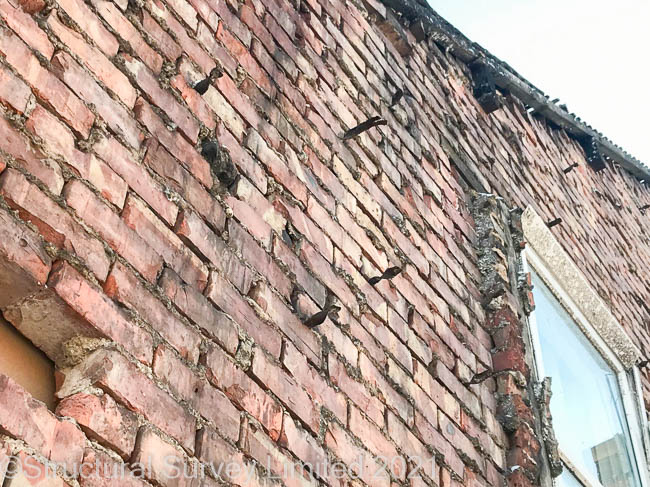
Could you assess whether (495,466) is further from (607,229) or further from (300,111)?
(607,229)

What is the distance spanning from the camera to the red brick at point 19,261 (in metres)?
1.36

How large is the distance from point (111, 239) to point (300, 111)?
1.07m

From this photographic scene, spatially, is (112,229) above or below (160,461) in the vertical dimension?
above

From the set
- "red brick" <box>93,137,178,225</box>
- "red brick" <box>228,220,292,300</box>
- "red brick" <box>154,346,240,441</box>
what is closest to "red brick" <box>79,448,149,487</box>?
"red brick" <box>154,346,240,441</box>

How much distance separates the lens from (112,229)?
5.21 ft

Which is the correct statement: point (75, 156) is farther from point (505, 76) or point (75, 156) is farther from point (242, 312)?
point (505, 76)

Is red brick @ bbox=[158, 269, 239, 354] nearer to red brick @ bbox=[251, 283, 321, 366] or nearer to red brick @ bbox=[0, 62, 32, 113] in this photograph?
red brick @ bbox=[251, 283, 321, 366]

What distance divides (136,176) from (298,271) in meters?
0.55

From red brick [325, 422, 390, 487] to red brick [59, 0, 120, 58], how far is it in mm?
990

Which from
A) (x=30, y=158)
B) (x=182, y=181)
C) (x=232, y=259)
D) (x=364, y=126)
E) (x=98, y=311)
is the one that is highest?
(x=364, y=126)

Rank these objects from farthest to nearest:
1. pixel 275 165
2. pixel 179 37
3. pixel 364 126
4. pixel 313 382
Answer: pixel 364 126 → pixel 275 165 → pixel 179 37 → pixel 313 382

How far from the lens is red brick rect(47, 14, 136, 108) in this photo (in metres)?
1.71

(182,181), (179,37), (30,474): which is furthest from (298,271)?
(30,474)

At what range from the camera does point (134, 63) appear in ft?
6.21
